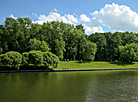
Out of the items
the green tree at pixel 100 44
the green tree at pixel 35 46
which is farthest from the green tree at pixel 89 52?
the green tree at pixel 35 46

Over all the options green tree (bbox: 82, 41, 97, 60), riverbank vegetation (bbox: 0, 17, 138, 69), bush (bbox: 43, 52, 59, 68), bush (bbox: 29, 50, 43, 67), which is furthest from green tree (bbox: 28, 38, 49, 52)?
green tree (bbox: 82, 41, 97, 60)

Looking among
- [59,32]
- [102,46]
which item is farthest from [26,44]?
[102,46]

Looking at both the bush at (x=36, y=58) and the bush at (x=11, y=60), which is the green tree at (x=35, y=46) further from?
the bush at (x=11, y=60)

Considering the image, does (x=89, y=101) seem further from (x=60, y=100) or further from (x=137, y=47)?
(x=137, y=47)

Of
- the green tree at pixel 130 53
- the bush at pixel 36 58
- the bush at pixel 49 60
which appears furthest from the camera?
the green tree at pixel 130 53

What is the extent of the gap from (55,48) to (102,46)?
3055 centimetres

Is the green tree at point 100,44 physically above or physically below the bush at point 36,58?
above

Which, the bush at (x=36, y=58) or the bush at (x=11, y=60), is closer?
the bush at (x=11, y=60)

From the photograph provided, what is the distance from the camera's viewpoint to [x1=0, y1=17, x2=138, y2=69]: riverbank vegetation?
45.9 m

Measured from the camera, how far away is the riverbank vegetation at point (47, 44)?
4590 cm

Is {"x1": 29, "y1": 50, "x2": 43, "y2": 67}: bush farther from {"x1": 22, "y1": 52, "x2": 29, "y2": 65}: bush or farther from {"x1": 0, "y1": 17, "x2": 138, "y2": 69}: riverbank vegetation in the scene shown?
{"x1": 22, "y1": 52, "x2": 29, "y2": 65}: bush

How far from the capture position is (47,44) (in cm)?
6069

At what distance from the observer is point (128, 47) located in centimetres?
6888

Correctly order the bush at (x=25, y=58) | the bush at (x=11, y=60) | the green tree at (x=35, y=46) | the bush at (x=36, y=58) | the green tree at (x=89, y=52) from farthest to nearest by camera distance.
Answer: the green tree at (x=89, y=52) < the green tree at (x=35, y=46) < the bush at (x=36, y=58) < the bush at (x=25, y=58) < the bush at (x=11, y=60)
